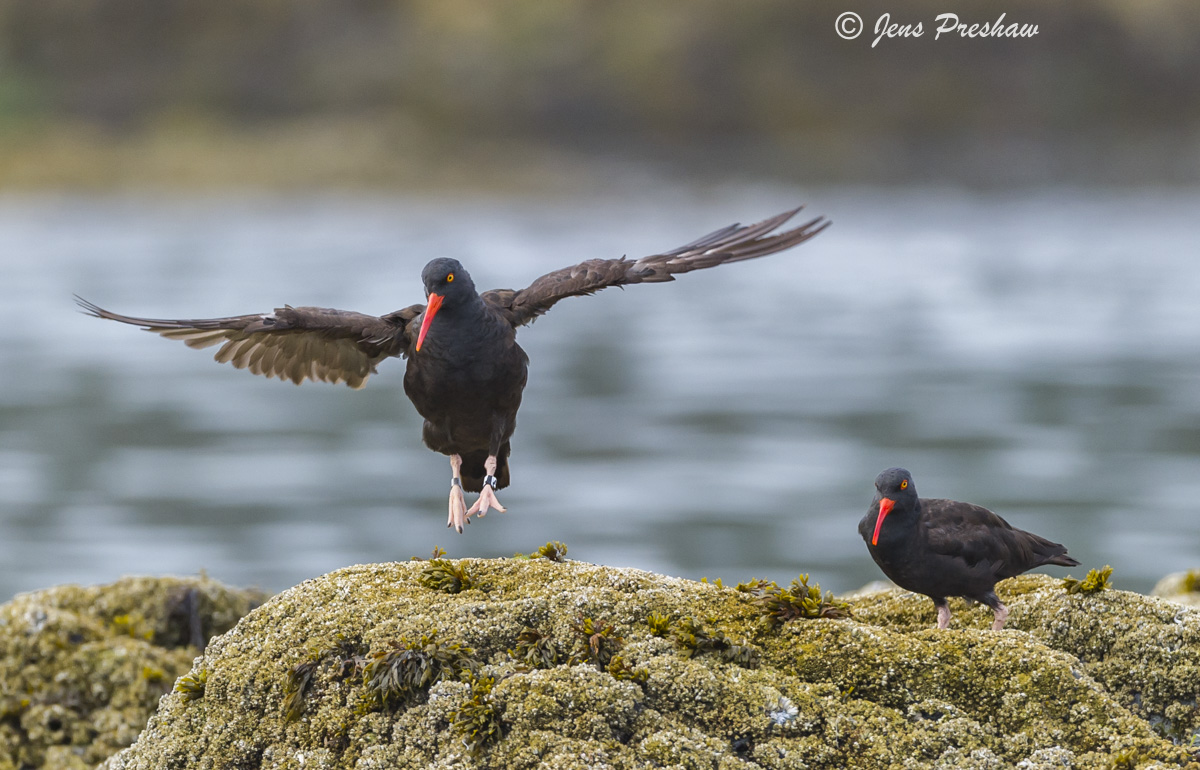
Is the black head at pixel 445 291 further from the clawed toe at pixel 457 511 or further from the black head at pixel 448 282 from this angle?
the clawed toe at pixel 457 511

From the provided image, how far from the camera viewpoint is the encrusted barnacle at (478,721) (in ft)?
18.3

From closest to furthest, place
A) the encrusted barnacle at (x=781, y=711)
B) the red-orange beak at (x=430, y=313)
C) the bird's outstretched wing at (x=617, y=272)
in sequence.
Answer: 1. the encrusted barnacle at (x=781, y=711)
2. the red-orange beak at (x=430, y=313)
3. the bird's outstretched wing at (x=617, y=272)

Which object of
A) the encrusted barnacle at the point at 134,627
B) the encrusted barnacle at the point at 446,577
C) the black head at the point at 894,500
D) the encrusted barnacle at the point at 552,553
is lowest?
the encrusted barnacle at the point at 134,627

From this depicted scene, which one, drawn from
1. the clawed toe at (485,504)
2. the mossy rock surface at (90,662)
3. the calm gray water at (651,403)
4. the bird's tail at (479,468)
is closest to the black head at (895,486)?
the clawed toe at (485,504)

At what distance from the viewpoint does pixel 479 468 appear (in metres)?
8.68

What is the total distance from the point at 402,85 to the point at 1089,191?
35942 millimetres

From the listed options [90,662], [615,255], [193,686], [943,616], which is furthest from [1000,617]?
[615,255]

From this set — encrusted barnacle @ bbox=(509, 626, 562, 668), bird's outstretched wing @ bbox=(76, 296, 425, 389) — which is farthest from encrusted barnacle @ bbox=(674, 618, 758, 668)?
bird's outstretched wing @ bbox=(76, 296, 425, 389)

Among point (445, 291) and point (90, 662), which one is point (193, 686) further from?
point (445, 291)

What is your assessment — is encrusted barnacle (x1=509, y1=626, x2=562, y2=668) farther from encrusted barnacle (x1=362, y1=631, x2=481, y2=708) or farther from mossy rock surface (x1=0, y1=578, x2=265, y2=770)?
mossy rock surface (x1=0, y1=578, x2=265, y2=770)

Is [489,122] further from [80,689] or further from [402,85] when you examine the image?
[80,689]

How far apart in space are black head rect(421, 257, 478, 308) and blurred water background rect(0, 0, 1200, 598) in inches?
603

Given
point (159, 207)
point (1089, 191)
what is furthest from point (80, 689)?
point (1089, 191)

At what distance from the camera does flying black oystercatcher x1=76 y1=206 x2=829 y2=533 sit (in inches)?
306
